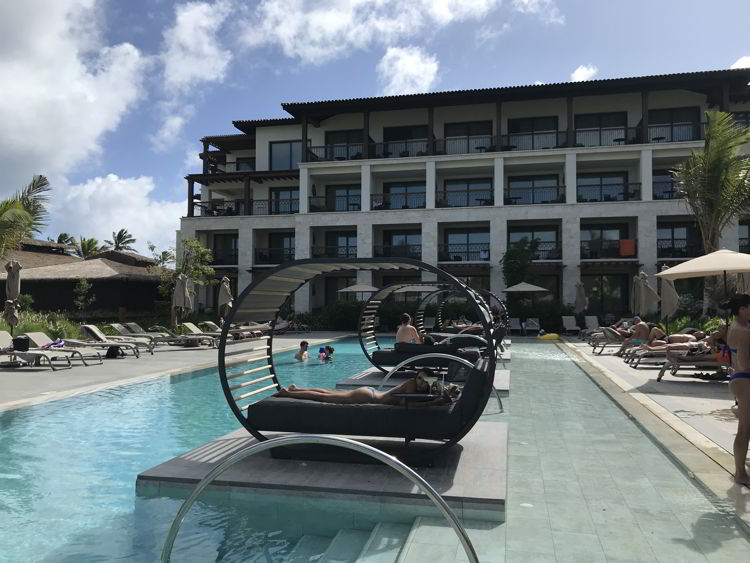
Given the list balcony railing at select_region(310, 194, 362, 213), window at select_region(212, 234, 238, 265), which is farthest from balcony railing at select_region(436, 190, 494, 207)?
window at select_region(212, 234, 238, 265)

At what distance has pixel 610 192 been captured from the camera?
102 feet

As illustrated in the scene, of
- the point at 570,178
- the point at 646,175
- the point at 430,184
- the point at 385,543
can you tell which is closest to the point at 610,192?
the point at 646,175

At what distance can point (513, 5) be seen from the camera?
13.0 m

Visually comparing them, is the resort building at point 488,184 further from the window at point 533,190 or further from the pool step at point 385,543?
the pool step at point 385,543

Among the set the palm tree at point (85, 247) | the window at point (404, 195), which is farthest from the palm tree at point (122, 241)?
the window at point (404, 195)

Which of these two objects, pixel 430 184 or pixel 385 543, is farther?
pixel 430 184

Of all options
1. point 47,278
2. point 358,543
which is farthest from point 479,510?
point 47,278

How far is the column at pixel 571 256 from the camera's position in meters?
29.2

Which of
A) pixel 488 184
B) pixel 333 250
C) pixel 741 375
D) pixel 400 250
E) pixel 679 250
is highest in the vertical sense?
→ pixel 488 184

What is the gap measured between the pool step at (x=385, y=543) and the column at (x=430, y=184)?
1101 inches

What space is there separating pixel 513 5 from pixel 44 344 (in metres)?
14.4

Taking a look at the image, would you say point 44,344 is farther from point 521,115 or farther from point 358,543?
point 521,115

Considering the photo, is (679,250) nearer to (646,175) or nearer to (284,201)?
(646,175)

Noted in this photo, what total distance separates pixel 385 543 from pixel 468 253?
94.2 feet
